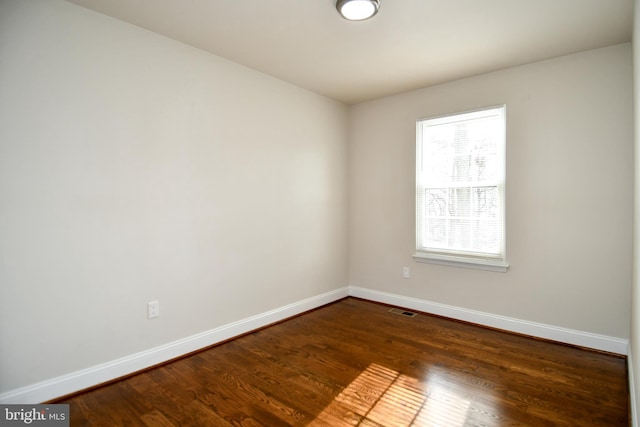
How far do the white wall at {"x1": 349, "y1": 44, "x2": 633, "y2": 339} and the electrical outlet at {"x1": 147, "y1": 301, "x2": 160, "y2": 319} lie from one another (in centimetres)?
267

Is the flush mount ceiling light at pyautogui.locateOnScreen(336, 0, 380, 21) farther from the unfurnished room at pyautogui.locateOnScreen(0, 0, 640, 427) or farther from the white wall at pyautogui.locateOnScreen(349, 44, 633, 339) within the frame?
the white wall at pyautogui.locateOnScreen(349, 44, 633, 339)

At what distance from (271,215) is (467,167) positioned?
6.80 ft

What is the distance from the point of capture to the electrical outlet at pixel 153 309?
254cm

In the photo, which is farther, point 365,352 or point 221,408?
point 365,352

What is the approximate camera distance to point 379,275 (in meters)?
4.19

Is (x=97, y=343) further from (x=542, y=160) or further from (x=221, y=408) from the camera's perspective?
(x=542, y=160)

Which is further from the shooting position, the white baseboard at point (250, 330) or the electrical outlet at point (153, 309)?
the electrical outlet at point (153, 309)


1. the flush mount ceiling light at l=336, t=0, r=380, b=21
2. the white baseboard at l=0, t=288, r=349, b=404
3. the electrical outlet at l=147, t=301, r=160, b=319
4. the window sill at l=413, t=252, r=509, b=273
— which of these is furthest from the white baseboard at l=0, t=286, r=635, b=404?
the flush mount ceiling light at l=336, t=0, r=380, b=21

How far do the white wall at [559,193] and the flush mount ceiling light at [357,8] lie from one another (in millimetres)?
1733

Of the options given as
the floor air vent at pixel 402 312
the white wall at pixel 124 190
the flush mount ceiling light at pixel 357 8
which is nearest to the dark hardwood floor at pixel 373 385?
the white wall at pixel 124 190

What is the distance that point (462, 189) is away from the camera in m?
3.51

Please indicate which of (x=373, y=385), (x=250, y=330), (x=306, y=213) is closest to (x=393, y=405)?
(x=373, y=385)

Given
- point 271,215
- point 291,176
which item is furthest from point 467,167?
point 271,215

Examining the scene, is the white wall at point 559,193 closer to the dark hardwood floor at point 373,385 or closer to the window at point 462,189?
the window at point 462,189
